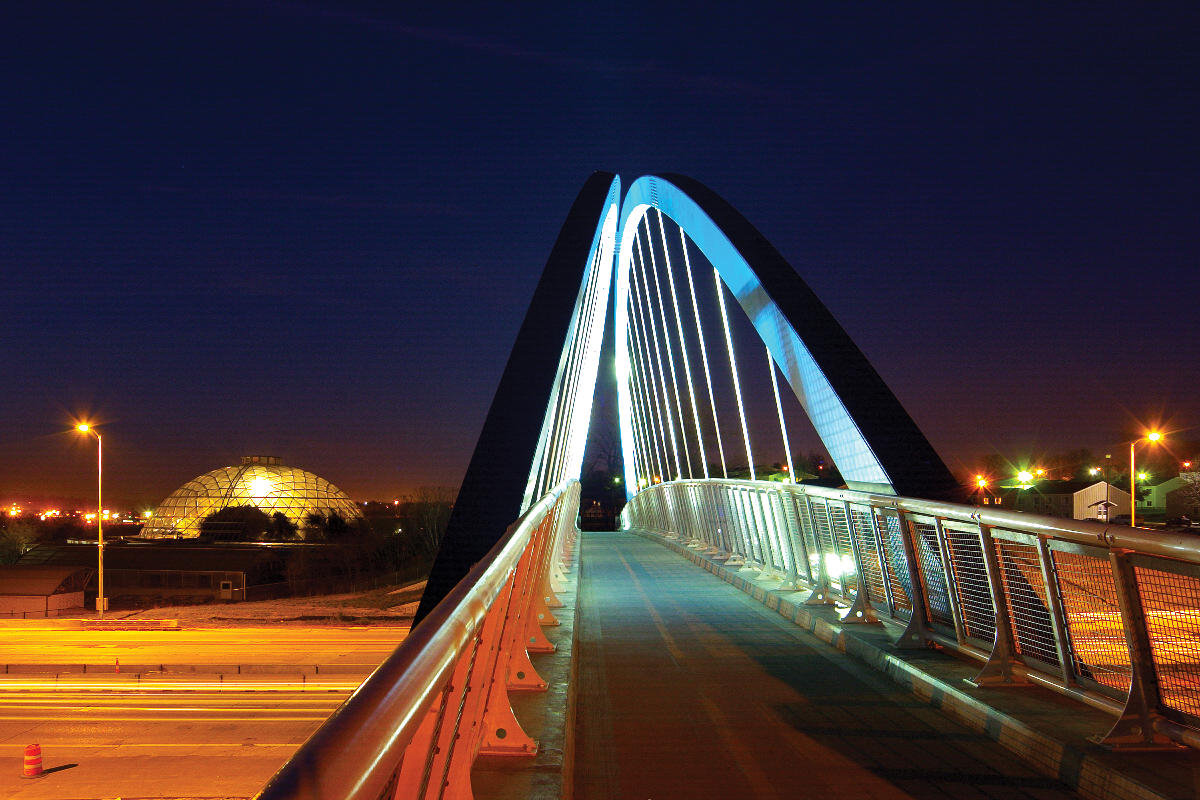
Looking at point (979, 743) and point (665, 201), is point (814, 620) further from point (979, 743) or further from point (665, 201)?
point (665, 201)

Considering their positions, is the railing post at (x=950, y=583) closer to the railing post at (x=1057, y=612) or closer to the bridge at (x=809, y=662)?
the bridge at (x=809, y=662)

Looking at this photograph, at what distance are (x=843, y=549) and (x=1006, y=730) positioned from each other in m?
4.08

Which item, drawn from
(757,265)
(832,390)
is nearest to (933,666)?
(832,390)

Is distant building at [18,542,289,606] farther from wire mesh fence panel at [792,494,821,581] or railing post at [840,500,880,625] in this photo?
railing post at [840,500,880,625]

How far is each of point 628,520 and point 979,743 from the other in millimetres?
40677

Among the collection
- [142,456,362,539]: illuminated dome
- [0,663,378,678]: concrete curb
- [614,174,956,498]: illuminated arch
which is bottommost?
[0,663,378,678]: concrete curb

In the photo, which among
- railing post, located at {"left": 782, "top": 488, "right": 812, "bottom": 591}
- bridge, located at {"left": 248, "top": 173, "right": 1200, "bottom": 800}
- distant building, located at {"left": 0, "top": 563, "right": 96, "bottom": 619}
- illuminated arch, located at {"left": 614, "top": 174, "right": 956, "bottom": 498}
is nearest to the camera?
bridge, located at {"left": 248, "top": 173, "right": 1200, "bottom": 800}

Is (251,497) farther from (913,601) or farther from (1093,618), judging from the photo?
(1093,618)

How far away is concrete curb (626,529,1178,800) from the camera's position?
3.78 m

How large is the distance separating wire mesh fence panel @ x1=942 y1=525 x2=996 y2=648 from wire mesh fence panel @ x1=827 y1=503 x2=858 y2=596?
2.13 meters

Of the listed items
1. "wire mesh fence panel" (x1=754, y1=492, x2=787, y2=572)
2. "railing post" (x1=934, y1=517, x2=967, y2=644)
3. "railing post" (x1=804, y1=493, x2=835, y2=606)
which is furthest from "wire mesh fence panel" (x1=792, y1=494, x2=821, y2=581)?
"railing post" (x1=934, y1=517, x2=967, y2=644)

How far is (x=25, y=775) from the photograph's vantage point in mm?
12625

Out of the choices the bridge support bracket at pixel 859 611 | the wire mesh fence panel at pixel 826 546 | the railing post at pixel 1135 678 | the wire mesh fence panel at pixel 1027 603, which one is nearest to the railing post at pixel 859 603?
the bridge support bracket at pixel 859 611

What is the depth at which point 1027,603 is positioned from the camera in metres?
5.44
